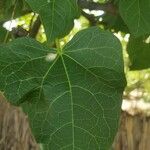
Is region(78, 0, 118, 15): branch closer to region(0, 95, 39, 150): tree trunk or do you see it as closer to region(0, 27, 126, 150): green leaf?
region(0, 27, 126, 150): green leaf

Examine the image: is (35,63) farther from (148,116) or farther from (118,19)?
(148,116)

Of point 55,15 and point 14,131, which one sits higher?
point 55,15

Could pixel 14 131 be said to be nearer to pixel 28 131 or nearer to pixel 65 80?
pixel 28 131

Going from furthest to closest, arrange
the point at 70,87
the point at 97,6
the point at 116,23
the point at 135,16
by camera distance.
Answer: the point at 116,23, the point at 97,6, the point at 135,16, the point at 70,87

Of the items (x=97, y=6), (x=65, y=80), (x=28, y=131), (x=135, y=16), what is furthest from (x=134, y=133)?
(x=65, y=80)

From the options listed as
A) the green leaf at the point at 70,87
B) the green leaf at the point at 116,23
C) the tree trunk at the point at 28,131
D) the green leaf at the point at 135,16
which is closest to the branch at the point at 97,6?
the green leaf at the point at 116,23

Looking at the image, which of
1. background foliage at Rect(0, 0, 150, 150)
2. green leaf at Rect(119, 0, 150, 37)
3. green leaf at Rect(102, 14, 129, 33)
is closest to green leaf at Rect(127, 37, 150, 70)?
green leaf at Rect(102, 14, 129, 33)

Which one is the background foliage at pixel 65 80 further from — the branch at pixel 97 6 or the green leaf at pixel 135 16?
the branch at pixel 97 6
